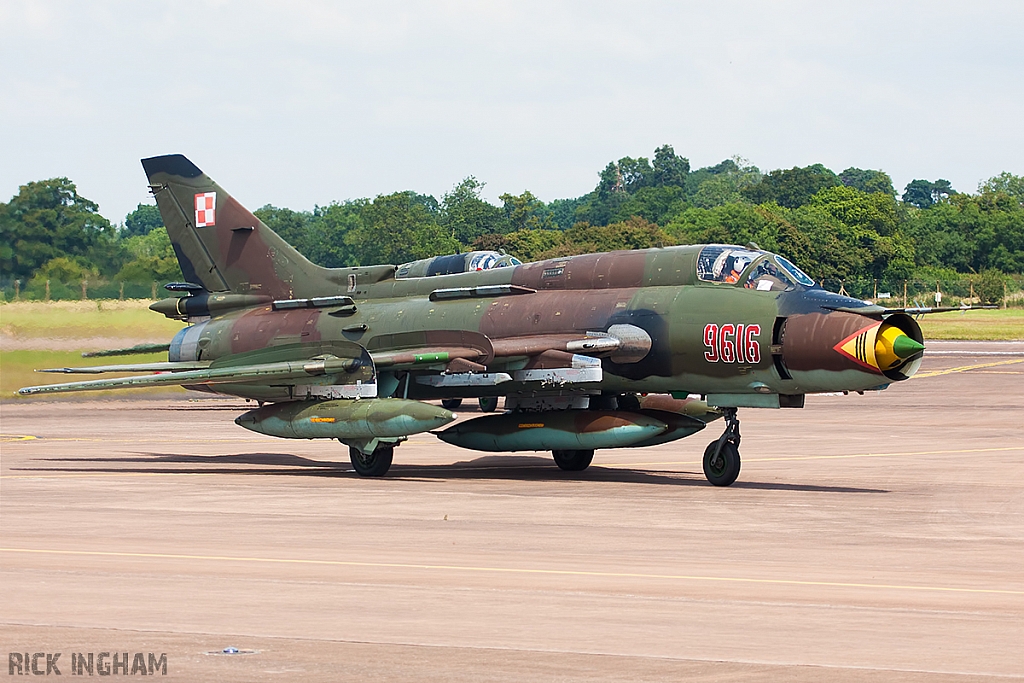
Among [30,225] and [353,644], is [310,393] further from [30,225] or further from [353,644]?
[30,225]

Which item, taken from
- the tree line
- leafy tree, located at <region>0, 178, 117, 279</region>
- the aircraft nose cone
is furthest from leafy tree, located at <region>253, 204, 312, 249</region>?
the aircraft nose cone

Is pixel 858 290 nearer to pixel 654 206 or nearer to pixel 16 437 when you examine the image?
pixel 654 206

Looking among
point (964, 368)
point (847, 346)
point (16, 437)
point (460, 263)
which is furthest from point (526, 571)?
point (964, 368)

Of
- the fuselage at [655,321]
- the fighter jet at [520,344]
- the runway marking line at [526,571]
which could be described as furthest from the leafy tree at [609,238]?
the runway marking line at [526,571]

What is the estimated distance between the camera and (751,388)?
747 inches

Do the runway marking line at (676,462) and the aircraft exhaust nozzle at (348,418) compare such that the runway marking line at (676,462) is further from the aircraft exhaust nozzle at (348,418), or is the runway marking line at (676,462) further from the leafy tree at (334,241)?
the leafy tree at (334,241)

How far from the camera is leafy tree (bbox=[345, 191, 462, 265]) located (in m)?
86.0

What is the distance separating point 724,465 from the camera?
19344 millimetres

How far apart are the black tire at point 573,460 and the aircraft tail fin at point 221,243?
5.61 metres

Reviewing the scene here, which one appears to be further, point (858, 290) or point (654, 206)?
point (654, 206)

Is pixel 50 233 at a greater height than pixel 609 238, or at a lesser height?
lesser

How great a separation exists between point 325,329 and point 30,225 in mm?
23179

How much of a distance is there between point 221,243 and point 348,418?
622cm

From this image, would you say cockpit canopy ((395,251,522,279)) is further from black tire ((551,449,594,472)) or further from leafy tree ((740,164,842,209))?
leafy tree ((740,164,842,209))
